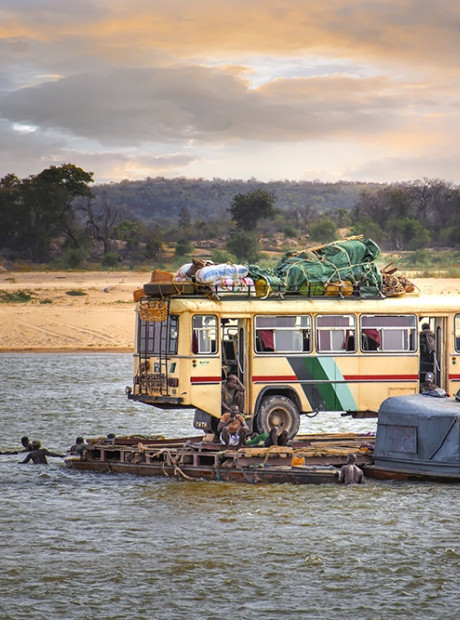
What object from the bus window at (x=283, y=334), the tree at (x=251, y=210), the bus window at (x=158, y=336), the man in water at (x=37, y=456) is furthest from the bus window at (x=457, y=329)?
the tree at (x=251, y=210)

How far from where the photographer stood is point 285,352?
22.4m

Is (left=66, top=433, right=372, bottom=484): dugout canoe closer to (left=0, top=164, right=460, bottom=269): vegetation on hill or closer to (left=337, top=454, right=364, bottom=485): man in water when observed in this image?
(left=337, top=454, right=364, bottom=485): man in water

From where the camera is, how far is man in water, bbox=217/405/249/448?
70.8ft

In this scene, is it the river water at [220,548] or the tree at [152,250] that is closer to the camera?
the river water at [220,548]

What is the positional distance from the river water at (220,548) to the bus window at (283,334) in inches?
108

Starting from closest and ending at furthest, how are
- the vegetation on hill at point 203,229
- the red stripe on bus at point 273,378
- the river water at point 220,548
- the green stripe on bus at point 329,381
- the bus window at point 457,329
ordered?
1. the river water at point 220,548
2. the red stripe on bus at point 273,378
3. the green stripe on bus at point 329,381
4. the bus window at point 457,329
5. the vegetation on hill at point 203,229

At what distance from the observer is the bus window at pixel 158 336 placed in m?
21.9

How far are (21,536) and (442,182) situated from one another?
84760 millimetres

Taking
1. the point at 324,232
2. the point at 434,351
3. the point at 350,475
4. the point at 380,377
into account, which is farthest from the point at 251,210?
the point at 350,475

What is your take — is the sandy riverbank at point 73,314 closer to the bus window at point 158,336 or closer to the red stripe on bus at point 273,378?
the bus window at point 158,336

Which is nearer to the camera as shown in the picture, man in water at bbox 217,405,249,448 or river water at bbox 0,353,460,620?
river water at bbox 0,353,460,620

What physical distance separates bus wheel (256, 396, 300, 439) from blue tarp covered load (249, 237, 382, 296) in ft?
6.62

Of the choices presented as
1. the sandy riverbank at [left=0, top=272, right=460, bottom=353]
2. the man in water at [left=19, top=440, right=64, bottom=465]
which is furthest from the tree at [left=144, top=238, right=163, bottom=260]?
the man in water at [left=19, top=440, right=64, bottom=465]

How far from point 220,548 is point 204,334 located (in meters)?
5.29
